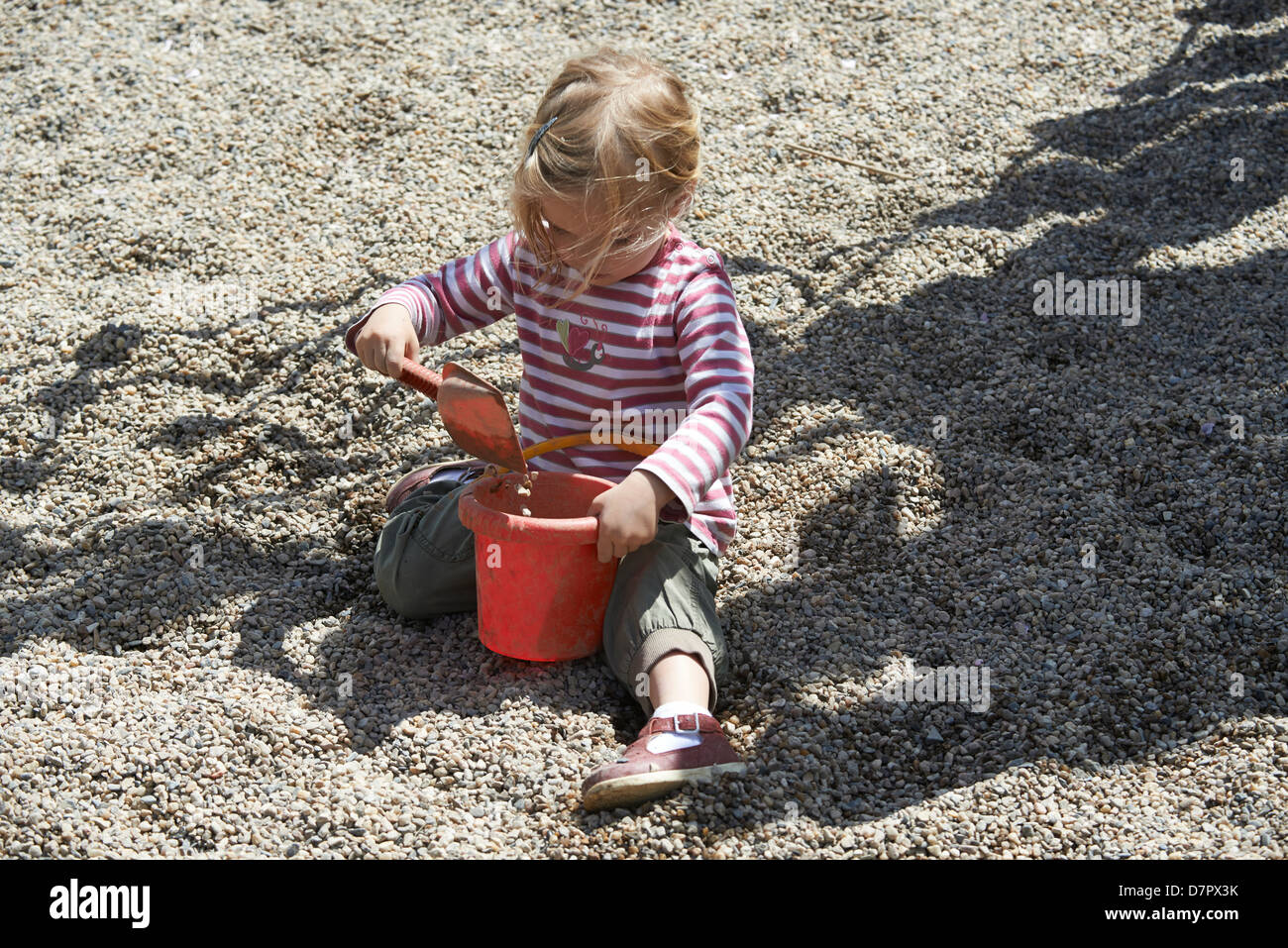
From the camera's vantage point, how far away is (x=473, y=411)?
230 centimetres

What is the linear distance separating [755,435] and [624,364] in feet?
2.50

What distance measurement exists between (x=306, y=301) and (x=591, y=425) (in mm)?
1410

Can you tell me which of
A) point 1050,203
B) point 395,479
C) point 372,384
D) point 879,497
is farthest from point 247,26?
point 879,497

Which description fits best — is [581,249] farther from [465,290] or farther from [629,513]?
[629,513]

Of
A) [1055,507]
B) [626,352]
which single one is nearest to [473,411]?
[626,352]

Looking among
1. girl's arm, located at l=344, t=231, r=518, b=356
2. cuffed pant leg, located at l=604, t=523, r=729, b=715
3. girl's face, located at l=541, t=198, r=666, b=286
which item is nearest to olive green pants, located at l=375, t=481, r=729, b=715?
cuffed pant leg, located at l=604, t=523, r=729, b=715

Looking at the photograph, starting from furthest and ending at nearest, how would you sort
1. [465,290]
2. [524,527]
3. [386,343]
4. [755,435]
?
[755,435], [465,290], [386,343], [524,527]

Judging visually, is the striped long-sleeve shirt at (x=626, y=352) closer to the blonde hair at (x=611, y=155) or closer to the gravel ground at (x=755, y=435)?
the blonde hair at (x=611, y=155)

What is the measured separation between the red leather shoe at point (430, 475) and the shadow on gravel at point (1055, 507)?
0.65 meters

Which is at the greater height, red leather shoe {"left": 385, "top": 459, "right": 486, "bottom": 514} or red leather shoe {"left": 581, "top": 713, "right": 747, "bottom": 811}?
red leather shoe {"left": 385, "top": 459, "right": 486, "bottom": 514}

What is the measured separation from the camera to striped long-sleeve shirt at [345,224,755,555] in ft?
7.82

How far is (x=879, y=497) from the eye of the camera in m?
2.94

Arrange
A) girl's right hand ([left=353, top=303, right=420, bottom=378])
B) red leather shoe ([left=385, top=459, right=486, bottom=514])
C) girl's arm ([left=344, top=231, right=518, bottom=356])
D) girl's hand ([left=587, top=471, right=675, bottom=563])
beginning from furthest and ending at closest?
red leather shoe ([left=385, top=459, right=486, bottom=514])
girl's arm ([left=344, top=231, right=518, bottom=356])
girl's right hand ([left=353, top=303, right=420, bottom=378])
girl's hand ([left=587, top=471, right=675, bottom=563])

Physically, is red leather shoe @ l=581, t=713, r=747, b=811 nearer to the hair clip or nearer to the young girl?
the young girl
